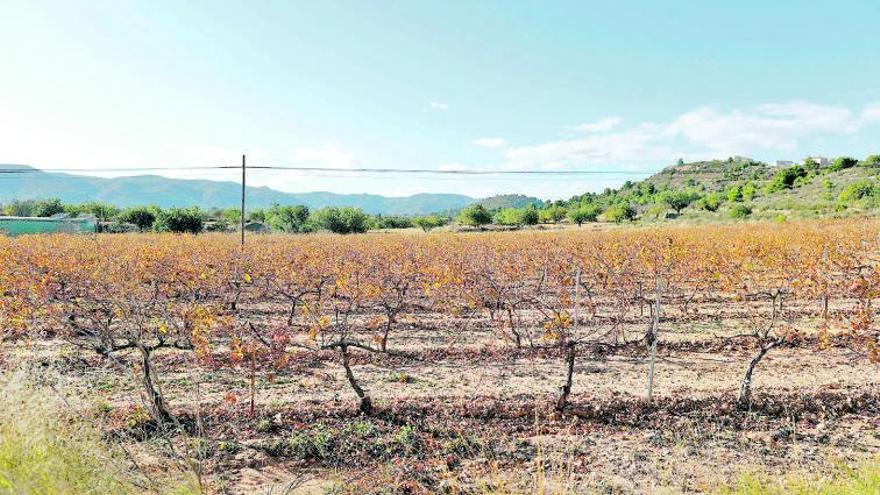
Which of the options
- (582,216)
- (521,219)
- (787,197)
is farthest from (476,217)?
(787,197)

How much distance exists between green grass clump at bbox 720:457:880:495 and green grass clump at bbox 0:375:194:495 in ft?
14.1

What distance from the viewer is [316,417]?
227 inches

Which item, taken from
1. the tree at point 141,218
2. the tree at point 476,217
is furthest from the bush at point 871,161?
the tree at point 141,218

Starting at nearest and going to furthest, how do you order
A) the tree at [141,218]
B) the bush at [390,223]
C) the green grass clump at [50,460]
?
1. the green grass clump at [50,460]
2. the tree at [141,218]
3. the bush at [390,223]

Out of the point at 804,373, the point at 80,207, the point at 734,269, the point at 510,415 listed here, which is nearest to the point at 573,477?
the point at 510,415

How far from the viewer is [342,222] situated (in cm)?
5266

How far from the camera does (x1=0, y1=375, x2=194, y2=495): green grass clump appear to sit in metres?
3.13

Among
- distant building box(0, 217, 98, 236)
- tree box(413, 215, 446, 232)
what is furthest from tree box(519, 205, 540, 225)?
distant building box(0, 217, 98, 236)

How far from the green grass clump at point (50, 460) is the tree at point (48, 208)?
2955 inches

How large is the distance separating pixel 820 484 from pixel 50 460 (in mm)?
5550

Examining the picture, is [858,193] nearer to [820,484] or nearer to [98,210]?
[820,484]

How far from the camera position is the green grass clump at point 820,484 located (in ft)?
12.6

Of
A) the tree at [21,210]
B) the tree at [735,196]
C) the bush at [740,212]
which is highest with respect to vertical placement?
the tree at [735,196]

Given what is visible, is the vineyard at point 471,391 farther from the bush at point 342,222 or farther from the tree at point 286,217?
the tree at point 286,217
